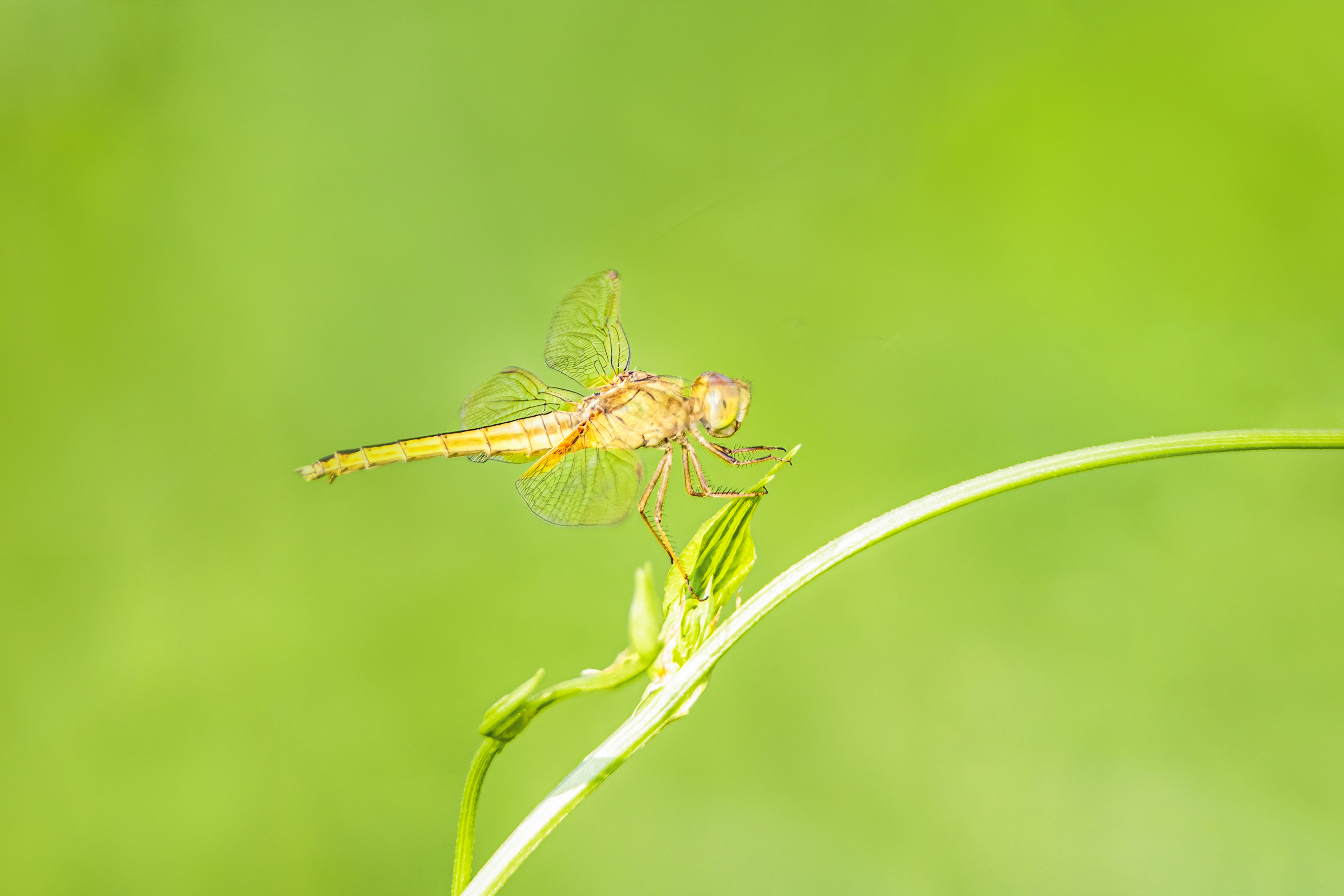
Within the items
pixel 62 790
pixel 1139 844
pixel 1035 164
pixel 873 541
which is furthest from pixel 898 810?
pixel 62 790

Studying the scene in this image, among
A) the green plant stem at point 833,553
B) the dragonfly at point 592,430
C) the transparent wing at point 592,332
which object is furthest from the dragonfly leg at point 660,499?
the green plant stem at point 833,553

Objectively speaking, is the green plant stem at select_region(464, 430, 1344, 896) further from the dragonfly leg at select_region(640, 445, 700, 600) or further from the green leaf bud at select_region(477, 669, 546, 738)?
the dragonfly leg at select_region(640, 445, 700, 600)

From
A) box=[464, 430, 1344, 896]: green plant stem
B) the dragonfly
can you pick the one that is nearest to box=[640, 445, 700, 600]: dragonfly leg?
the dragonfly

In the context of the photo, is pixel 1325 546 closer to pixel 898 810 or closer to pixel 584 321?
pixel 898 810

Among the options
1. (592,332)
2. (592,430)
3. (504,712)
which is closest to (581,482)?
(592,430)

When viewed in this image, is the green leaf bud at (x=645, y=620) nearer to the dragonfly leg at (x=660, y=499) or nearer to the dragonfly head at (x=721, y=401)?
the dragonfly leg at (x=660, y=499)

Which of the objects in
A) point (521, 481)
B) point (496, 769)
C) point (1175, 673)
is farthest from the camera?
point (496, 769)

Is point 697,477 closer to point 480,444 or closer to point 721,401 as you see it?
point 721,401
